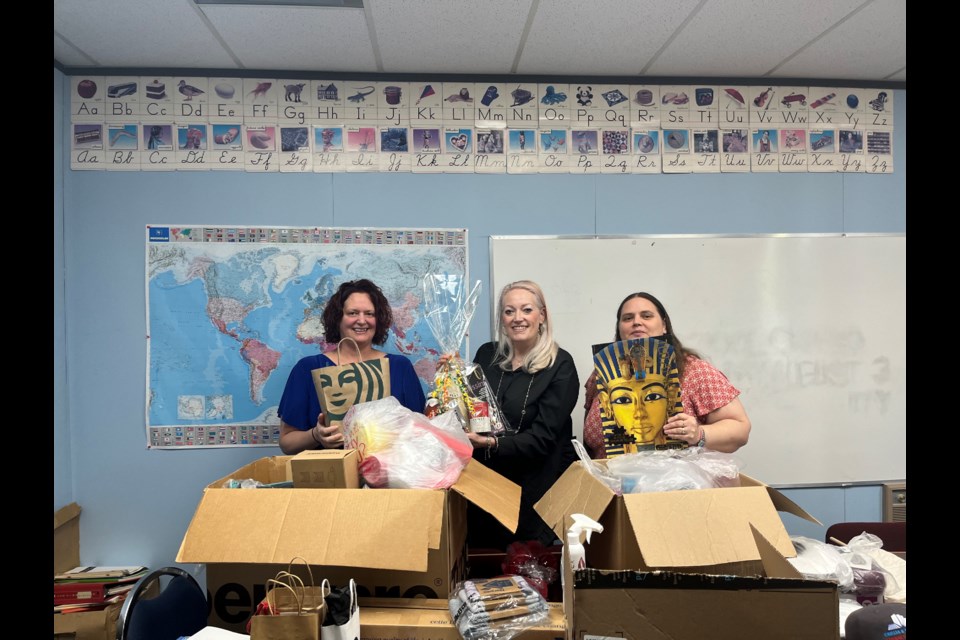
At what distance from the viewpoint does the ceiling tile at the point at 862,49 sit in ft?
7.44

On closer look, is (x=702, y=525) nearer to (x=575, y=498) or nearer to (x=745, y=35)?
(x=575, y=498)

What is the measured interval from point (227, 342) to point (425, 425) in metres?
1.59

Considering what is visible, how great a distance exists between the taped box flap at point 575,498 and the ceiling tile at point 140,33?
212 cm

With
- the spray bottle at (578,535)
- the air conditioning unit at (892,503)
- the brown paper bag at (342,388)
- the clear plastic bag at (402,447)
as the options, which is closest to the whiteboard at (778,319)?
the air conditioning unit at (892,503)

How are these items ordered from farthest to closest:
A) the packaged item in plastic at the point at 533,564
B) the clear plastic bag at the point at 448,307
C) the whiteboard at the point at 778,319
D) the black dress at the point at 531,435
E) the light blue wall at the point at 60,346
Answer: the whiteboard at the point at 778,319, the light blue wall at the point at 60,346, the clear plastic bag at the point at 448,307, the black dress at the point at 531,435, the packaged item in plastic at the point at 533,564

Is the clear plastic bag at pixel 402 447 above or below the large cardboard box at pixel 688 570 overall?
above

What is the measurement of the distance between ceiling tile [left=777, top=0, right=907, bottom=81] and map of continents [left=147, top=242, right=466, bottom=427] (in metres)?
2.17

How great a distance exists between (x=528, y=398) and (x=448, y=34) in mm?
1518

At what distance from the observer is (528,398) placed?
1996 millimetres

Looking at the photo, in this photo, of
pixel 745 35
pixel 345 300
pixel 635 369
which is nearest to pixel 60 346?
pixel 345 300

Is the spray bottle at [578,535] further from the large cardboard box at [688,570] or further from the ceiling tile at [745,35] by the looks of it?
the ceiling tile at [745,35]

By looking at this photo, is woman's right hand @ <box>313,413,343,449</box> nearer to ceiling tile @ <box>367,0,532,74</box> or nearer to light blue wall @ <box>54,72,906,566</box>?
light blue wall @ <box>54,72,906,566</box>

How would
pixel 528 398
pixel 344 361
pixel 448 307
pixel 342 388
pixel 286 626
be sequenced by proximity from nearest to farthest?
pixel 286 626 < pixel 342 388 < pixel 528 398 < pixel 344 361 < pixel 448 307

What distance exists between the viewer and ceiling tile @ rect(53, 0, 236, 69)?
212cm
